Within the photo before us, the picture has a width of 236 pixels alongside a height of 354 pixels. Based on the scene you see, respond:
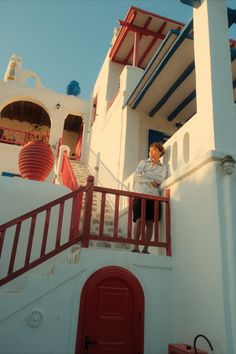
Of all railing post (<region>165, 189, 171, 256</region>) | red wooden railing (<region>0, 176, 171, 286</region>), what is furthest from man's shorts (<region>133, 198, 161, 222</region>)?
railing post (<region>165, 189, 171, 256</region>)

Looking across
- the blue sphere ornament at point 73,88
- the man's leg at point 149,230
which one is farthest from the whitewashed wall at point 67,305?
the blue sphere ornament at point 73,88

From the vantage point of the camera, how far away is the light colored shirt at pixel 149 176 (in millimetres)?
5070

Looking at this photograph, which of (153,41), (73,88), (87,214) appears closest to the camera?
(87,214)

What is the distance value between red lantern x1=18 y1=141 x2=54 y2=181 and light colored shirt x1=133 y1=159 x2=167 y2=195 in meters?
1.95

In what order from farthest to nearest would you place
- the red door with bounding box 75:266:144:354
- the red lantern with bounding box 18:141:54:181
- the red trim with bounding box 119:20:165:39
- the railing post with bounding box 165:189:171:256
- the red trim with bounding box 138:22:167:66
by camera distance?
the red trim with bounding box 138:22:167:66
the red trim with bounding box 119:20:165:39
the red lantern with bounding box 18:141:54:181
the railing post with bounding box 165:189:171:256
the red door with bounding box 75:266:144:354

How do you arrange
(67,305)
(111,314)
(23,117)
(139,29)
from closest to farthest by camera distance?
(67,305)
(111,314)
(139,29)
(23,117)

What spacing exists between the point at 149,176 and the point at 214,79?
68.1 inches

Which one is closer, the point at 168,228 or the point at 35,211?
the point at 35,211

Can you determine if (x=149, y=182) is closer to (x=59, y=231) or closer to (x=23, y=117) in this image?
(x=59, y=231)

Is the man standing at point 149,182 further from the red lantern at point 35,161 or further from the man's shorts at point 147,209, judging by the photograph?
the red lantern at point 35,161

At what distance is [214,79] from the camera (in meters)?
4.41

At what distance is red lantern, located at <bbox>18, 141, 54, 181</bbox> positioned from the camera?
237 inches

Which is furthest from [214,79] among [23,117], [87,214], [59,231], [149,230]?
[23,117]

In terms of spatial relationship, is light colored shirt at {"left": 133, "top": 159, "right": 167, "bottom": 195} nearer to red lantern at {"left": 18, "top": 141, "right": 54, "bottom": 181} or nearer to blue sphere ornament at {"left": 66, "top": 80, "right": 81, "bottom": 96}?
red lantern at {"left": 18, "top": 141, "right": 54, "bottom": 181}
